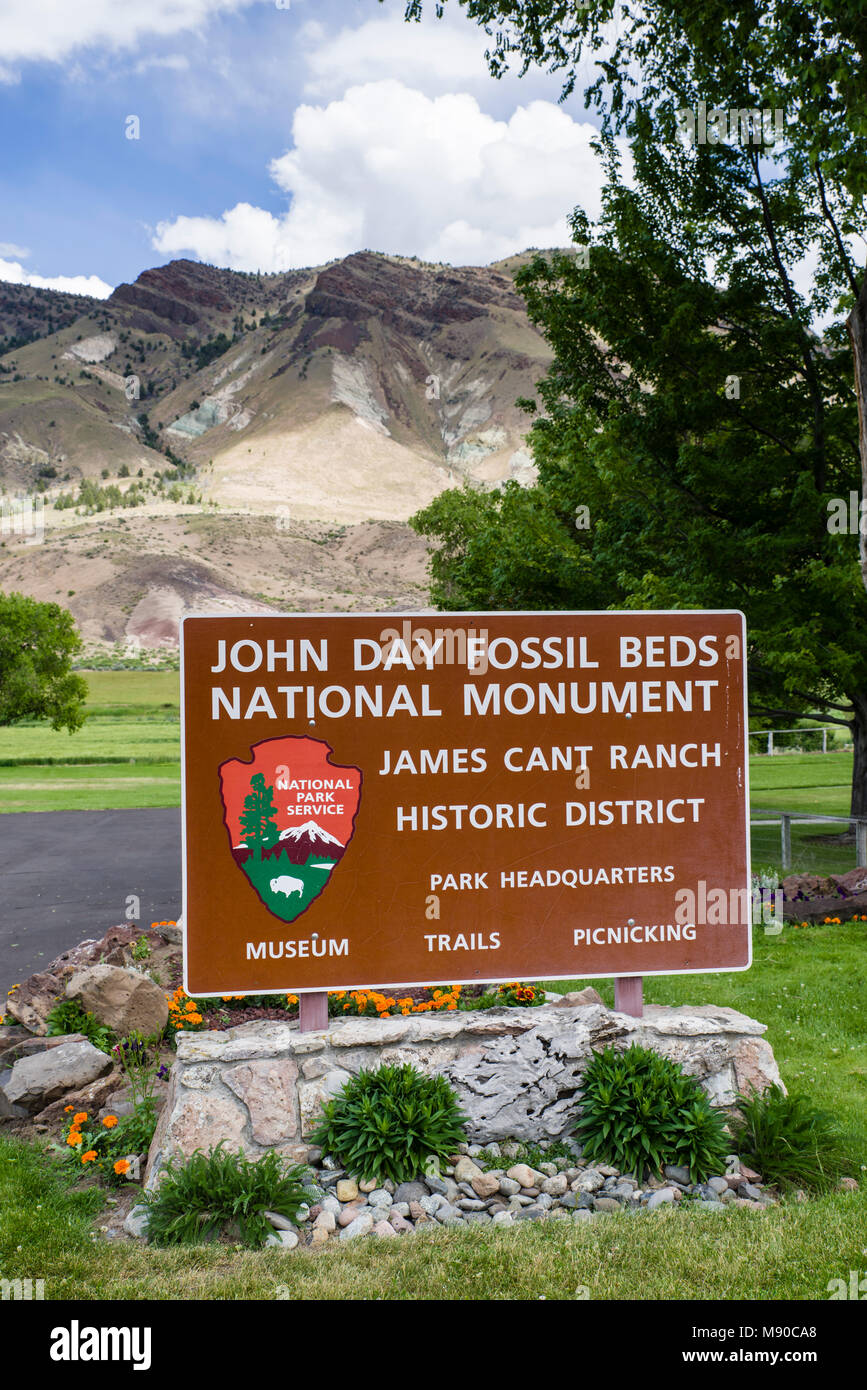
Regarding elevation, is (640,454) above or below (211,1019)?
above

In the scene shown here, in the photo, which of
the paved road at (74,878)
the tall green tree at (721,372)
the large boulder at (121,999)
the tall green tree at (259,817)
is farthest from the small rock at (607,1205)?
the tall green tree at (721,372)

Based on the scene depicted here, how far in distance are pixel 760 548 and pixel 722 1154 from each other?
9.49 metres

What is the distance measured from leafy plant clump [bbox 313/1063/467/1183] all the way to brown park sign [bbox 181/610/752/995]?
515 mm

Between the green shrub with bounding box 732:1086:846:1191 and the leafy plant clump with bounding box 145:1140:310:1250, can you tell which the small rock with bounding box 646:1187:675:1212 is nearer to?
the green shrub with bounding box 732:1086:846:1191

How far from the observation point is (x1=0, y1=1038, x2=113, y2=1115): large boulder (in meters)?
5.57

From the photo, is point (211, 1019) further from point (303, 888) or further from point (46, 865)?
point (46, 865)

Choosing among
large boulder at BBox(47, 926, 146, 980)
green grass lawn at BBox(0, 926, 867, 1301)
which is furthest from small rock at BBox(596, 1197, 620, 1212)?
large boulder at BBox(47, 926, 146, 980)

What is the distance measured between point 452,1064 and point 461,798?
1369mm

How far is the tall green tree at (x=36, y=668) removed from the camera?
40.1 metres

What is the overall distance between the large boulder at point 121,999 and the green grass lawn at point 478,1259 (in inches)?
59.8

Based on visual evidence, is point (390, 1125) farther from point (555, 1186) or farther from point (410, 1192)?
point (555, 1186)

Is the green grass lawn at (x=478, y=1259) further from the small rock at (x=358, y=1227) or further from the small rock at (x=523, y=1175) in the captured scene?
the small rock at (x=523, y=1175)

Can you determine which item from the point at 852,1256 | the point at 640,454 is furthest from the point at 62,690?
the point at 852,1256

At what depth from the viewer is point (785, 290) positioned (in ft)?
47.9
